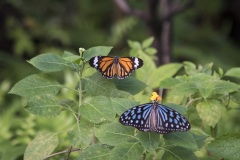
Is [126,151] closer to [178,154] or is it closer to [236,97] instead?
[178,154]

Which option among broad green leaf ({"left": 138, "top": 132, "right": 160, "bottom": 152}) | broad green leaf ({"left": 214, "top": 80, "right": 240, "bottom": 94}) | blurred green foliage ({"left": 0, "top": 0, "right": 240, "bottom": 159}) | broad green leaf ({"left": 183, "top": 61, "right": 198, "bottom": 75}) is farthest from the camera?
blurred green foliage ({"left": 0, "top": 0, "right": 240, "bottom": 159})

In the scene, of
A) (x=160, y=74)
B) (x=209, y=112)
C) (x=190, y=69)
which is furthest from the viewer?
(x=160, y=74)

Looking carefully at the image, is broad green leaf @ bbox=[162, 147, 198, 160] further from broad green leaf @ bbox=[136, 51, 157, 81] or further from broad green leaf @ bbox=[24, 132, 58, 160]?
broad green leaf @ bbox=[136, 51, 157, 81]

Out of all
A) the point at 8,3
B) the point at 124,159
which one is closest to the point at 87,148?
the point at 124,159

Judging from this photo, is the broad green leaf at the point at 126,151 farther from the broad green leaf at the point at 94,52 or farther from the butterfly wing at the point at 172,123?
the broad green leaf at the point at 94,52

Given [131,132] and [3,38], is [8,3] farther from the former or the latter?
[131,132]

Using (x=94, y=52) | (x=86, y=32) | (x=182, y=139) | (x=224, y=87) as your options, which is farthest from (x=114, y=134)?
(x=86, y=32)

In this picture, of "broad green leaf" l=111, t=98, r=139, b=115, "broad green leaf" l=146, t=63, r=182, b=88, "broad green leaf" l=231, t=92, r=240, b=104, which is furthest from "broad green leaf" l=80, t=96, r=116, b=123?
"broad green leaf" l=146, t=63, r=182, b=88
